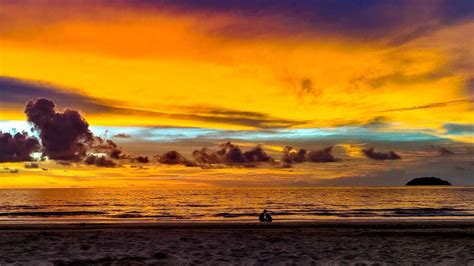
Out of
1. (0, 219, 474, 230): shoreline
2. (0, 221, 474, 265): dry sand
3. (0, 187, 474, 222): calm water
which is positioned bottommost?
(0, 187, 474, 222): calm water

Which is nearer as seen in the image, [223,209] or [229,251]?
[229,251]

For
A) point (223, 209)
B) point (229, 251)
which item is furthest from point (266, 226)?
point (223, 209)

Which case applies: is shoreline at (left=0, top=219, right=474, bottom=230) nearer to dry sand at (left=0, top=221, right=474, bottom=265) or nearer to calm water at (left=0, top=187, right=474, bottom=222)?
dry sand at (left=0, top=221, right=474, bottom=265)

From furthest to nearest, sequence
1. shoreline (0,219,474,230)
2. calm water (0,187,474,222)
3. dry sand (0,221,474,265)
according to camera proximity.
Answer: calm water (0,187,474,222) → shoreline (0,219,474,230) → dry sand (0,221,474,265)

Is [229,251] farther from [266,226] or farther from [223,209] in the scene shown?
[223,209]

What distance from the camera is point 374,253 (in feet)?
57.4

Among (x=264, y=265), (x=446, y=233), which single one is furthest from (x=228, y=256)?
(x=446, y=233)

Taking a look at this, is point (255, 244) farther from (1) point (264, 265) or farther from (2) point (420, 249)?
(2) point (420, 249)

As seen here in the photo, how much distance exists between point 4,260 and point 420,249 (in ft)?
50.0

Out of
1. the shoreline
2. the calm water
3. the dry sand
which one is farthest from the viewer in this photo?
the calm water

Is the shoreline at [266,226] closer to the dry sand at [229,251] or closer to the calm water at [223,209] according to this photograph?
the dry sand at [229,251]

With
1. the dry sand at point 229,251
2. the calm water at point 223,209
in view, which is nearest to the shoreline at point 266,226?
the dry sand at point 229,251

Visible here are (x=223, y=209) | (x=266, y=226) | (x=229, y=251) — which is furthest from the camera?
(x=223, y=209)

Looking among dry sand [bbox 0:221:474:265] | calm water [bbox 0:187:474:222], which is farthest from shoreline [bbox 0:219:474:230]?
calm water [bbox 0:187:474:222]
